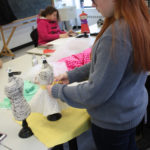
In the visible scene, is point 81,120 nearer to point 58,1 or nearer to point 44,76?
point 44,76

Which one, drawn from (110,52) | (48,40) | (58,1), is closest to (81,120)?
(110,52)

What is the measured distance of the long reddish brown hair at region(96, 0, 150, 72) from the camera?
0.56m

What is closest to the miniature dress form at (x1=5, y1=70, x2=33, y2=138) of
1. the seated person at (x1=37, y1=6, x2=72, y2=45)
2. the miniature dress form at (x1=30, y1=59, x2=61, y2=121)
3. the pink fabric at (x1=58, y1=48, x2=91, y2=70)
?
the miniature dress form at (x1=30, y1=59, x2=61, y2=121)

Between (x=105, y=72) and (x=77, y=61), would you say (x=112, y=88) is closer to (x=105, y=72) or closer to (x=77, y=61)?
(x=105, y=72)

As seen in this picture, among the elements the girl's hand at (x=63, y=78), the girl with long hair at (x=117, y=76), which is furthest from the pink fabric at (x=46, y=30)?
the girl with long hair at (x=117, y=76)

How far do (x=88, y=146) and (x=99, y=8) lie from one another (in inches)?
46.7

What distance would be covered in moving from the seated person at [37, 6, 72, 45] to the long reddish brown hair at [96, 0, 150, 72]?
65.3 inches

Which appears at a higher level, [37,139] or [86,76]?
[86,76]

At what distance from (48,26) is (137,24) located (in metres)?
1.95

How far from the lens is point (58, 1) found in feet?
15.9

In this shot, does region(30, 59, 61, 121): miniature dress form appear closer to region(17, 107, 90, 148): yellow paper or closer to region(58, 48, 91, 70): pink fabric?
region(17, 107, 90, 148): yellow paper

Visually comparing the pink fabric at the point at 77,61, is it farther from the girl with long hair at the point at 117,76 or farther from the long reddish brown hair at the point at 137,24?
the long reddish brown hair at the point at 137,24

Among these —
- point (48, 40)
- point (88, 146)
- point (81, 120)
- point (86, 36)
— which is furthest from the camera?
point (48, 40)

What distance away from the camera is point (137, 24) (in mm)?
560
